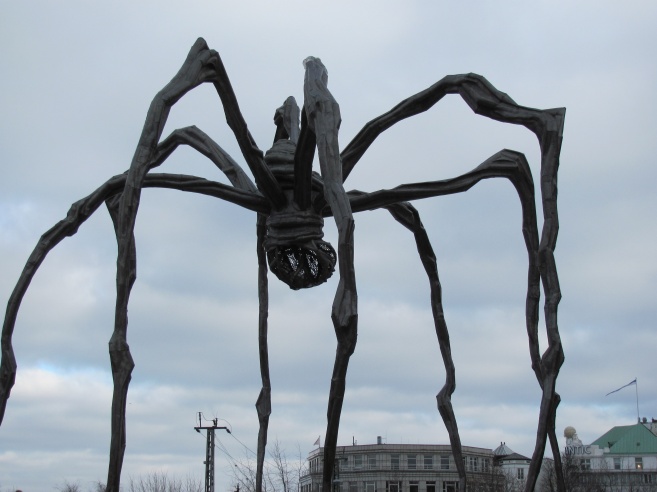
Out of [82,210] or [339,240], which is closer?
[339,240]

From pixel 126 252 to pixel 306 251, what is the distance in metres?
2.43

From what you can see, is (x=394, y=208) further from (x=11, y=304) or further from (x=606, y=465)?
(x=606, y=465)

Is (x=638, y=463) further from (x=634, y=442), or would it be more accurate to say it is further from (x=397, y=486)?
(x=397, y=486)

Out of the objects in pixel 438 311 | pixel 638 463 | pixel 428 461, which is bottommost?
pixel 438 311

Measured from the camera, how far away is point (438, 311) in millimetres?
10234

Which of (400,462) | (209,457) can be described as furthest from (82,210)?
(400,462)

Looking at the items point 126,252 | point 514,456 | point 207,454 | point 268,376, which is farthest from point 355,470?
point 126,252

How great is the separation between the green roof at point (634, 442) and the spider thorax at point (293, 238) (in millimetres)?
85002

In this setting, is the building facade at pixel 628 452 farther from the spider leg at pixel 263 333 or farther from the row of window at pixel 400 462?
the spider leg at pixel 263 333

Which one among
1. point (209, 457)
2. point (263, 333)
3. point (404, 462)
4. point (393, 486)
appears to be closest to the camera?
point (263, 333)

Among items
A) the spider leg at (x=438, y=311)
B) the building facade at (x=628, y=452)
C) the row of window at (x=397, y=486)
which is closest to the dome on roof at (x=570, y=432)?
the building facade at (x=628, y=452)

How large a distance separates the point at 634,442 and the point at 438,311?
279ft

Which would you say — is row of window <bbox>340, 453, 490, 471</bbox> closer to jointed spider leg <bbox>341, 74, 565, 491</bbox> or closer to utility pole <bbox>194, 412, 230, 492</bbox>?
utility pole <bbox>194, 412, 230, 492</bbox>

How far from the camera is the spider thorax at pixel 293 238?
8.90 metres
